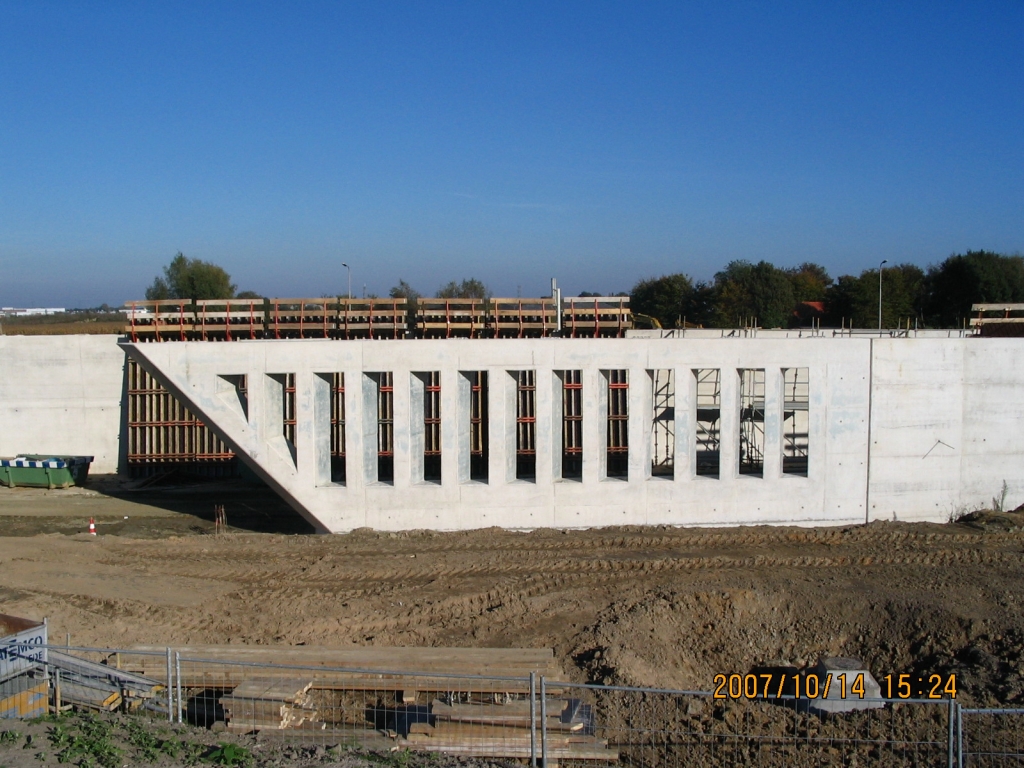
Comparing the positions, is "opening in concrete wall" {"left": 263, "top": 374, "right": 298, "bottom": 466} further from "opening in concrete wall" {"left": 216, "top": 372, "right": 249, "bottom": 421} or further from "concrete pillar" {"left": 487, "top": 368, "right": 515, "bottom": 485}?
"concrete pillar" {"left": 487, "top": 368, "right": 515, "bottom": 485}

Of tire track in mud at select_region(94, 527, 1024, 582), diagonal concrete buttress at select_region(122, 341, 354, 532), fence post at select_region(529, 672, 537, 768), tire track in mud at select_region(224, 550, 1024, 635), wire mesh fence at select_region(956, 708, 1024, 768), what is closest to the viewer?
fence post at select_region(529, 672, 537, 768)

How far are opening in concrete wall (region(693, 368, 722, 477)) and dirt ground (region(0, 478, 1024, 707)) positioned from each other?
171 inches

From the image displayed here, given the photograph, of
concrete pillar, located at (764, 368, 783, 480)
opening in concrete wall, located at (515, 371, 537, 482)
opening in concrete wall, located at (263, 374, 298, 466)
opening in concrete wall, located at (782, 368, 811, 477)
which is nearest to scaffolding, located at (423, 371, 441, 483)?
opening in concrete wall, located at (515, 371, 537, 482)

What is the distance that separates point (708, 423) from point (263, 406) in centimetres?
1295

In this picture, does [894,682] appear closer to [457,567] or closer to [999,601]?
[999,601]

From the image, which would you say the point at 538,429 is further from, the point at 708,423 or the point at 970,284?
the point at 970,284

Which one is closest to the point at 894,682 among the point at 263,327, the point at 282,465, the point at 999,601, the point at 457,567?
the point at 999,601

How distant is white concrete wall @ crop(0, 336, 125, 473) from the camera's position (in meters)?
25.6

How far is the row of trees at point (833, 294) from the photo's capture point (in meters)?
45.2

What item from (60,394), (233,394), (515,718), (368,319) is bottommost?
(515,718)

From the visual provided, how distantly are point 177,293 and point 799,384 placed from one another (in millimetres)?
48782

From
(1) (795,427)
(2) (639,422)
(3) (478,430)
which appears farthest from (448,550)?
(1) (795,427)

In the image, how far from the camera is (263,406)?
Answer: 693 inches
